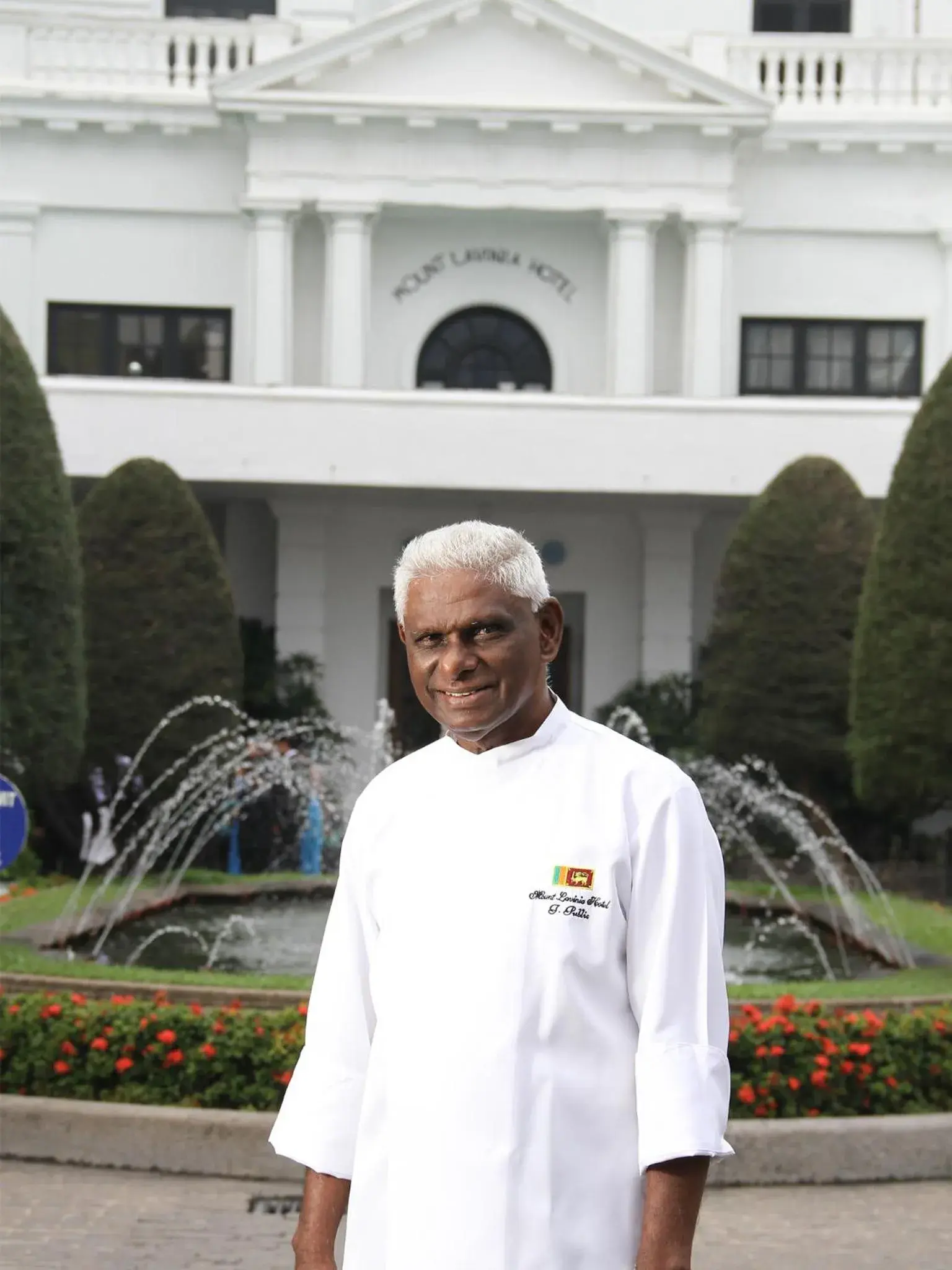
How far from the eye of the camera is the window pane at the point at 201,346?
2253 centimetres

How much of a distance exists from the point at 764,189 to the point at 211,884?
1245cm

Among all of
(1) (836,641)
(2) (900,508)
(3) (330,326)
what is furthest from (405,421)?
(2) (900,508)

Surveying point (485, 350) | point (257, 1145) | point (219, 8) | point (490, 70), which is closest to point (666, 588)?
point (485, 350)

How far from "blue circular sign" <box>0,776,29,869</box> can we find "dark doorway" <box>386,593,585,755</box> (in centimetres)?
1247

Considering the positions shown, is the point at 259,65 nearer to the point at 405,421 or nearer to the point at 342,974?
the point at 405,421

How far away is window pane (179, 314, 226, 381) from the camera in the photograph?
22.5 metres

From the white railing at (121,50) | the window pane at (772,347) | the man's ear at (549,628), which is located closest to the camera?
the man's ear at (549,628)

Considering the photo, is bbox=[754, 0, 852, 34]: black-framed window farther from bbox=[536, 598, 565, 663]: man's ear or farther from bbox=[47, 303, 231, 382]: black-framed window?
bbox=[536, 598, 565, 663]: man's ear

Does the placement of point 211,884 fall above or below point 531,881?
below

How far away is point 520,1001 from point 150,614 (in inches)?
559

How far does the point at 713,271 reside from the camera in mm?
21391

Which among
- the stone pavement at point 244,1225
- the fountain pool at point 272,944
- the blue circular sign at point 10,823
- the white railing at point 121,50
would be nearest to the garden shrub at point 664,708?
the fountain pool at point 272,944

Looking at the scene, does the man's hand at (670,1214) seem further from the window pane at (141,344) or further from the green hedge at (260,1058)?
the window pane at (141,344)

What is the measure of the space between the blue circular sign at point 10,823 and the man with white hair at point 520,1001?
6.08 m
